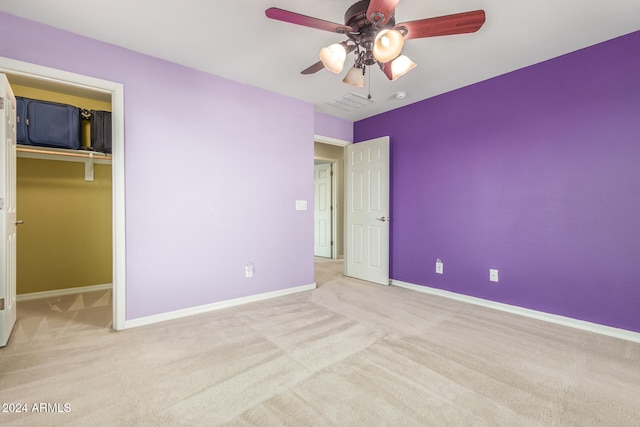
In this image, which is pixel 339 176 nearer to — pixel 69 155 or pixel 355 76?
pixel 355 76

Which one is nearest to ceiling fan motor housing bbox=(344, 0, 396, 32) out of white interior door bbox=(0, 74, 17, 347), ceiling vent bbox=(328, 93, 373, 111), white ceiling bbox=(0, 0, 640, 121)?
white ceiling bbox=(0, 0, 640, 121)

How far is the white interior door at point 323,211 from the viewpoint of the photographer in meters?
6.46

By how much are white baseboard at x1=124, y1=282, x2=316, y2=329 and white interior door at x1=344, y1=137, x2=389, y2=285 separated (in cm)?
95

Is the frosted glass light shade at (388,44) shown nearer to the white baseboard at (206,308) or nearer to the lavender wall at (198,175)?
the lavender wall at (198,175)

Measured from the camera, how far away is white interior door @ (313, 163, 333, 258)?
6.46 meters

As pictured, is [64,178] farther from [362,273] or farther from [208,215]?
[362,273]

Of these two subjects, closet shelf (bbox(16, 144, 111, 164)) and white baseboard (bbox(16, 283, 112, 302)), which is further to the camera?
white baseboard (bbox(16, 283, 112, 302))

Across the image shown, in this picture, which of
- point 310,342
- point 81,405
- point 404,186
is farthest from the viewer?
point 404,186

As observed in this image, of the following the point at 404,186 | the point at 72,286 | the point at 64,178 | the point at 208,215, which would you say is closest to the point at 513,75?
the point at 404,186

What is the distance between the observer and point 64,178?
355 cm

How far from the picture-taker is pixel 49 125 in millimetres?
2750

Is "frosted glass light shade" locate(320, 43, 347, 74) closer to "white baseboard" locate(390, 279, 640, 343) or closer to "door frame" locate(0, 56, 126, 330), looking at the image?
"door frame" locate(0, 56, 126, 330)

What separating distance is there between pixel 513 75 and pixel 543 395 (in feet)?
9.51

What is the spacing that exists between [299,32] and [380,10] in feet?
3.18
